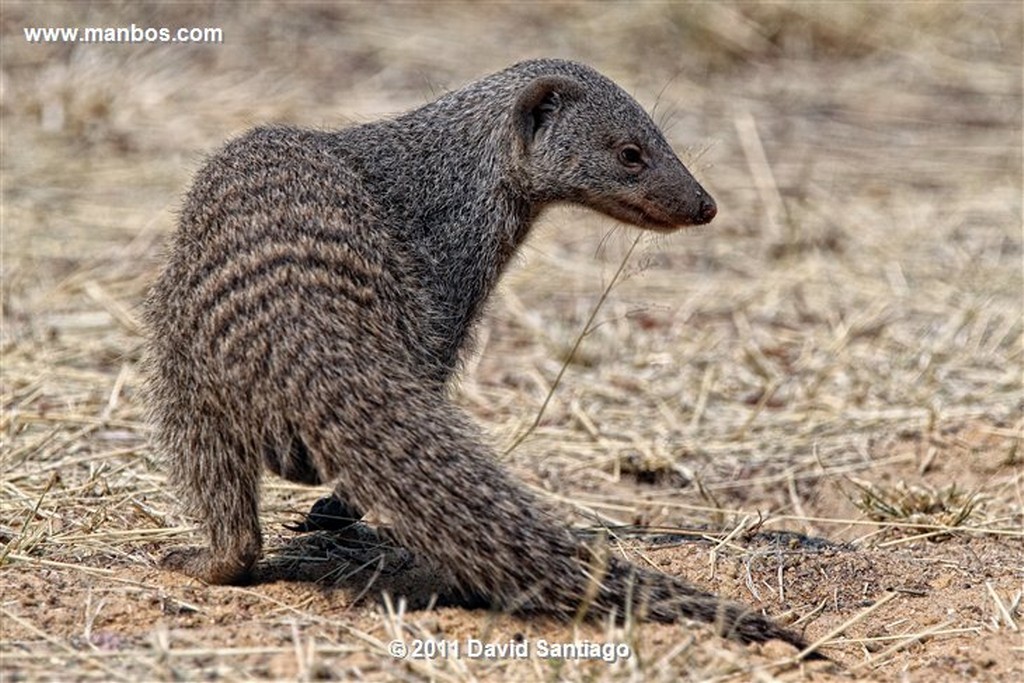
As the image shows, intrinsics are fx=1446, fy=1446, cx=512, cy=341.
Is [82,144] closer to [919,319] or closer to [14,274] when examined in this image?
[14,274]

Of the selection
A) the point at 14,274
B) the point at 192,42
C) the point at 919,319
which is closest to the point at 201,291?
the point at 14,274

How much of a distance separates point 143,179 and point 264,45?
2114 mm

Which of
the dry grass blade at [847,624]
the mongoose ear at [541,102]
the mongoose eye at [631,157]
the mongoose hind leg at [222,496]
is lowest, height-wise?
the dry grass blade at [847,624]

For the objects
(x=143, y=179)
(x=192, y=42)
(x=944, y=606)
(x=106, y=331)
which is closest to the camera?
(x=944, y=606)

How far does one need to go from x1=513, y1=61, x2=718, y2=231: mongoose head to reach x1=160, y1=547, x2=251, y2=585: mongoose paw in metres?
Answer: 1.42

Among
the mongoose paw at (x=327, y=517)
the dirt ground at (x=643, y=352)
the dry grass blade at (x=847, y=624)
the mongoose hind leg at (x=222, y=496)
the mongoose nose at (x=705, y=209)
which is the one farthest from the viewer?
the mongoose nose at (x=705, y=209)

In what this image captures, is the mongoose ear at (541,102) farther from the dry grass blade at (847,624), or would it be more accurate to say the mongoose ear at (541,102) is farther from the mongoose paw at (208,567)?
the dry grass blade at (847,624)

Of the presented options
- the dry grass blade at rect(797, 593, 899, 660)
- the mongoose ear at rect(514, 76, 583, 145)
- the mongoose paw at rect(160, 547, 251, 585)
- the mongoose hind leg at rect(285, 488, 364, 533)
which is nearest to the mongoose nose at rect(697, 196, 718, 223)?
the mongoose ear at rect(514, 76, 583, 145)

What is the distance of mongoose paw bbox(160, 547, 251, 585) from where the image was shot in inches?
142

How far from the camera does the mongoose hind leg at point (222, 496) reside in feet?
11.6

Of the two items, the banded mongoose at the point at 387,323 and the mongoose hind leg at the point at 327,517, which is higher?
the banded mongoose at the point at 387,323

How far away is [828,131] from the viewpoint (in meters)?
9.27

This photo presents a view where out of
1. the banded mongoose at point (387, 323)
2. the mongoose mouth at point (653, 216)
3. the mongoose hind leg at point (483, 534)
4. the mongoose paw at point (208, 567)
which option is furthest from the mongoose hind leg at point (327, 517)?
the mongoose mouth at point (653, 216)

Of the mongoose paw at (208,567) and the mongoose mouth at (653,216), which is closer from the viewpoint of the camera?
the mongoose paw at (208,567)
